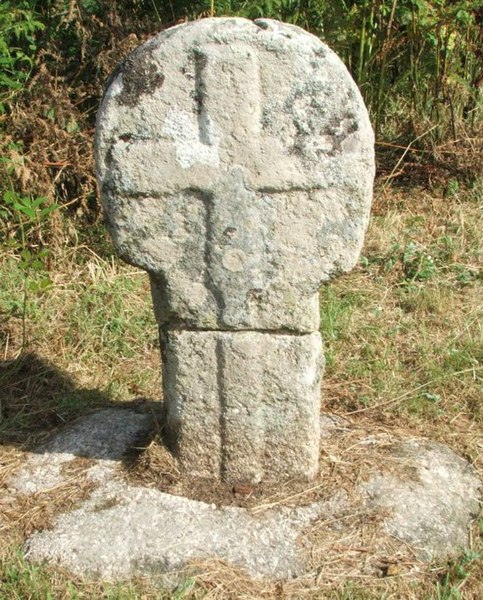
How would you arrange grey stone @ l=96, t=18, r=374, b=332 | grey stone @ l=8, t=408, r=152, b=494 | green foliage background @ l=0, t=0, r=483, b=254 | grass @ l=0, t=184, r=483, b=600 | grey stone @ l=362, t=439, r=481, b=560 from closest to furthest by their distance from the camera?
1. grey stone @ l=96, t=18, r=374, b=332
2. grass @ l=0, t=184, r=483, b=600
3. grey stone @ l=362, t=439, r=481, b=560
4. grey stone @ l=8, t=408, r=152, b=494
5. green foliage background @ l=0, t=0, r=483, b=254

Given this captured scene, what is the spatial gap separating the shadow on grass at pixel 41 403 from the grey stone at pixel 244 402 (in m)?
0.34

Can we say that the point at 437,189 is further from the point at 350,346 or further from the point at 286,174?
the point at 286,174

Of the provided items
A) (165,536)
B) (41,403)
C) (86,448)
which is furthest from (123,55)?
(165,536)

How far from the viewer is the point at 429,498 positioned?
314cm

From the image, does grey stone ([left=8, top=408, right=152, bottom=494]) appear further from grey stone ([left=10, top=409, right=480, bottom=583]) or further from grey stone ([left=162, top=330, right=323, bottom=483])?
grey stone ([left=162, top=330, right=323, bottom=483])

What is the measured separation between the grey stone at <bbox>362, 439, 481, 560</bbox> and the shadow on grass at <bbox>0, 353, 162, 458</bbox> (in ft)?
2.94

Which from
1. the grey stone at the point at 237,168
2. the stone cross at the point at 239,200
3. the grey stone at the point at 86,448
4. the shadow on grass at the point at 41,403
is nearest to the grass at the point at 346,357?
the shadow on grass at the point at 41,403

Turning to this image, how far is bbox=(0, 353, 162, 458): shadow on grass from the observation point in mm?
3680

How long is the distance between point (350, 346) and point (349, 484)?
4.07ft

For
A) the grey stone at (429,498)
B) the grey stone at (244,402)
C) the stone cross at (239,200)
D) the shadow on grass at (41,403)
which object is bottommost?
the grey stone at (429,498)

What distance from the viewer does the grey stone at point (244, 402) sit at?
298cm

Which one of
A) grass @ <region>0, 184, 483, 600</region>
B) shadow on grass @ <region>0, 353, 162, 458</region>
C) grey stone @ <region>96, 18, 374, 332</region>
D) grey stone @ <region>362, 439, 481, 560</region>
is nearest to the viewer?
grey stone @ <region>96, 18, 374, 332</region>

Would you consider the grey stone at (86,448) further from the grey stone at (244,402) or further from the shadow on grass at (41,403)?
the grey stone at (244,402)

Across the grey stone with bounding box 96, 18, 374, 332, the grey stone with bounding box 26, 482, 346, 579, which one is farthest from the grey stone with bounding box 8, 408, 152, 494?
the grey stone with bounding box 96, 18, 374, 332
